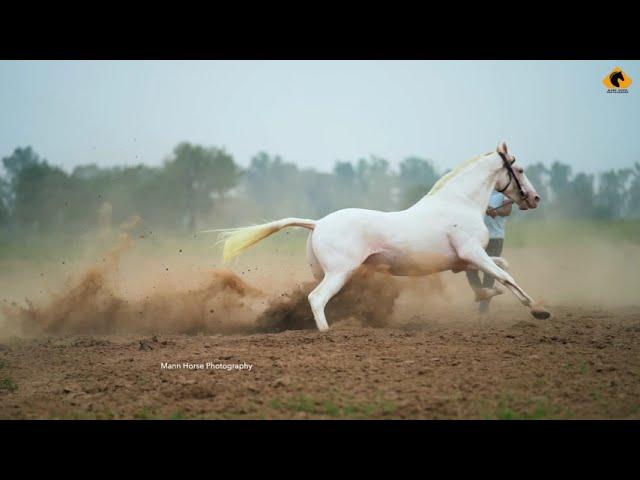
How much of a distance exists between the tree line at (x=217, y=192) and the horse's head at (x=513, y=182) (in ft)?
26.4

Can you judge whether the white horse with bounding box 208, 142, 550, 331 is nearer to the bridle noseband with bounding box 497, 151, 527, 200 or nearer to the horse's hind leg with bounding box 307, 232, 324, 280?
the horse's hind leg with bounding box 307, 232, 324, 280

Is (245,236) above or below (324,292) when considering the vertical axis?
above

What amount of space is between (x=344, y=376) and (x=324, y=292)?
6.17ft

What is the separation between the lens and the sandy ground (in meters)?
4.44

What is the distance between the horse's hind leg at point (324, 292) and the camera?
22.1 feet

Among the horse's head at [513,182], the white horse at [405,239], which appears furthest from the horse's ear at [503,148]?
the white horse at [405,239]

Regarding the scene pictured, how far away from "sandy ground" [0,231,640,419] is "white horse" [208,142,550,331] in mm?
610

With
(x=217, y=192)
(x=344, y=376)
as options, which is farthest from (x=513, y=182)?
(x=217, y=192)

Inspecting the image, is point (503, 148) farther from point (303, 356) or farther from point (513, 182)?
point (303, 356)

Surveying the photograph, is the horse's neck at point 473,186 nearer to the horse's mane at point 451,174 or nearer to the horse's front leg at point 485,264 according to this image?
the horse's mane at point 451,174

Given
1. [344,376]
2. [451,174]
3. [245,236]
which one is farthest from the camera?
[451,174]

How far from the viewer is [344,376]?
4.98 meters

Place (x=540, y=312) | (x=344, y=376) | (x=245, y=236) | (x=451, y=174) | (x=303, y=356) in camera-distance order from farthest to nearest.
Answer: (x=451, y=174) < (x=245, y=236) < (x=540, y=312) < (x=303, y=356) < (x=344, y=376)

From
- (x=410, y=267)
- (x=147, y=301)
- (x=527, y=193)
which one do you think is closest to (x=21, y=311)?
(x=147, y=301)
